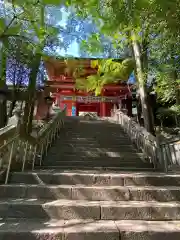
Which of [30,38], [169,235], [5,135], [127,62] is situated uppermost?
[127,62]

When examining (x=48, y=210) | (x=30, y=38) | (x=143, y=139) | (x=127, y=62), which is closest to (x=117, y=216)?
(x=48, y=210)

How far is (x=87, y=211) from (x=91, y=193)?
47 centimetres

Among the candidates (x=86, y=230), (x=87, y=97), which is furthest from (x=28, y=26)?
(x=87, y=97)

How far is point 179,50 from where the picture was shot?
189 inches

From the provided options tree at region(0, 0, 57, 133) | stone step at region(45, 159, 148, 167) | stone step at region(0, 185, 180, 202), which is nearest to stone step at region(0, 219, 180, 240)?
stone step at region(0, 185, 180, 202)

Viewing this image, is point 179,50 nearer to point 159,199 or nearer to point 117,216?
point 159,199

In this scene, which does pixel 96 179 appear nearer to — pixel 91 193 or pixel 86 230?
pixel 91 193

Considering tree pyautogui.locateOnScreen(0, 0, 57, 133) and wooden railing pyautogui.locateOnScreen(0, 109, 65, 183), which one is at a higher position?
tree pyautogui.locateOnScreen(0, 0, 57, 133)

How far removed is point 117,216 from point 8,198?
164cm

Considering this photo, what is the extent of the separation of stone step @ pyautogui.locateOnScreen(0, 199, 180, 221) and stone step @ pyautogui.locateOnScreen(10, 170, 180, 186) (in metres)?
0.77

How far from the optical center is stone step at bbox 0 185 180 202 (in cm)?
324

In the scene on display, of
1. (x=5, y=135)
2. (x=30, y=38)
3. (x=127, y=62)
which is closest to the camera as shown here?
(x=5, y=135)

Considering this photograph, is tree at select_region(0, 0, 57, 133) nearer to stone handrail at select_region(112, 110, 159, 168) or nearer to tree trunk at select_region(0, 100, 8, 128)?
stone handrail at select_region(112, 110, 159, 168)

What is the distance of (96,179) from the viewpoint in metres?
3.69
